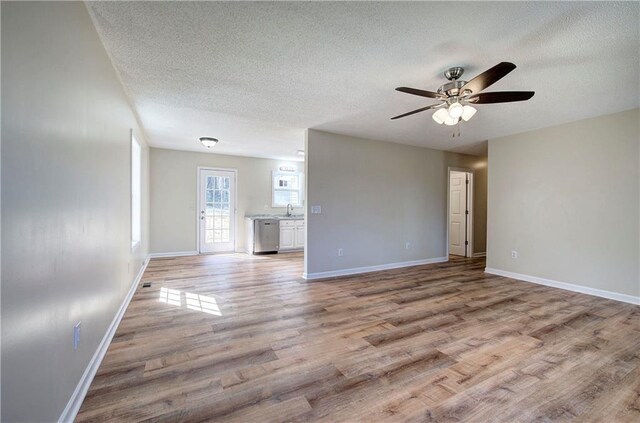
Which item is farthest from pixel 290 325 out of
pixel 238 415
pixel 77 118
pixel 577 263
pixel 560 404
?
pixel 577 263

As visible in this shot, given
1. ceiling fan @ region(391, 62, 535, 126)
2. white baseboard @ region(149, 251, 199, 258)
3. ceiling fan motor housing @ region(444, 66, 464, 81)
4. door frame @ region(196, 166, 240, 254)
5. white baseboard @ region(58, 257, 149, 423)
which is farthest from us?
door frame @ region(196, 166, 240, 254)

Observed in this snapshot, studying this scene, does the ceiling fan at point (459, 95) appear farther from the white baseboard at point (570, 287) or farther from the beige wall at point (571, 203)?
the white baseboard at point (570, 287)

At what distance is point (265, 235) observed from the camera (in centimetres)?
668

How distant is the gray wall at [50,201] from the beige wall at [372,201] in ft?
9.59

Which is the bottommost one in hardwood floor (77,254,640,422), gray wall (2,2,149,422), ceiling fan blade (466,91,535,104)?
hardwood floor (77,254,640,422)

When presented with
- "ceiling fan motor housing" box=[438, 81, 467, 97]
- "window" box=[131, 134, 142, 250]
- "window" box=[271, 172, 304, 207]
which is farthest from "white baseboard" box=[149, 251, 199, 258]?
"ceiling fan motor housing" box=[438, 81, 467, 97]

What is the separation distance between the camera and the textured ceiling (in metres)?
1.77

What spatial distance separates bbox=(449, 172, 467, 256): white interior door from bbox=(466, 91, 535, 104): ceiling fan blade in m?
4.47

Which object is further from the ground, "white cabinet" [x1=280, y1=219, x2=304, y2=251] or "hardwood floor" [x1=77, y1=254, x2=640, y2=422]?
"white cabinet" [x1=280, y1=219, x2=304, y2=251]

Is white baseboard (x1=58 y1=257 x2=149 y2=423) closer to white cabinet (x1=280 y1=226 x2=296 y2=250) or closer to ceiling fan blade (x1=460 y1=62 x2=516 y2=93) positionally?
ceiling fan blade (x1=460 y1=62 x2=516 y2=93)

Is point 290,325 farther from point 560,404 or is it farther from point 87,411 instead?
point 560,404

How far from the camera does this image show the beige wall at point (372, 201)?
4574mm

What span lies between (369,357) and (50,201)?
2255 millimetres

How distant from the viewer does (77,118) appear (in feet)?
5.37
